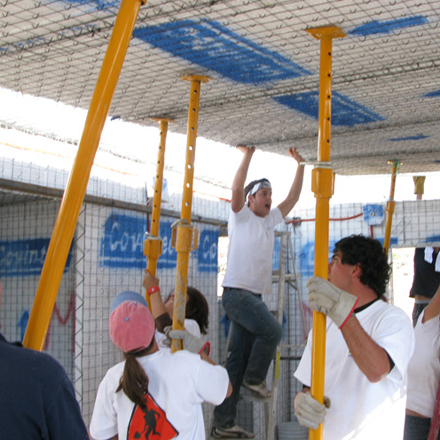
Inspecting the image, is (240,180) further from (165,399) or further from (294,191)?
(165,399)

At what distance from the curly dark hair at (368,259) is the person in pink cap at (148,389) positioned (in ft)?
2.77

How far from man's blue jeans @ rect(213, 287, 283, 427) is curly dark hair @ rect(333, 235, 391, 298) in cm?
140

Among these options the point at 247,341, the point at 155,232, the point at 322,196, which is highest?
the point at 322,196

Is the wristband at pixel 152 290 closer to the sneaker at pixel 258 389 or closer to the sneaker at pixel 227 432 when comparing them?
the sneaker at pixel 258 389

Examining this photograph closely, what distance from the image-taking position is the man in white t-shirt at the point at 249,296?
149 inches

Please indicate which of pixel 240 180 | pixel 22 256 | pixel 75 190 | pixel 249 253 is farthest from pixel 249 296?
pixel 75 190

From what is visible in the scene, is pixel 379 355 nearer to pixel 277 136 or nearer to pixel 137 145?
pixel 277 136

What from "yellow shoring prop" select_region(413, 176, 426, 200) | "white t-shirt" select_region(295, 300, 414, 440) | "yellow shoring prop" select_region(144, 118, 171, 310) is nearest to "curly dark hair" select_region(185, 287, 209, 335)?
"yellow shoring prop" select_region(144, 118, 171, 310)

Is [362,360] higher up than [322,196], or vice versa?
[322,196]

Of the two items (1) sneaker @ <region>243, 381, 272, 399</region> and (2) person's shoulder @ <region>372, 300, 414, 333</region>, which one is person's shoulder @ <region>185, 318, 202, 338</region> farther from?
(2) person's shoulder @ <region>372, 300, 414, 333</region>

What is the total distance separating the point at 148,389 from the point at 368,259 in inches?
45.9

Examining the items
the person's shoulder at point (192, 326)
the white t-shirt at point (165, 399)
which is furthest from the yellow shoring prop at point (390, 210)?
the white t-shirt at point (165, 399)

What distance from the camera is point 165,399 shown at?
240 centimetres

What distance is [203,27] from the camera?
251cm
